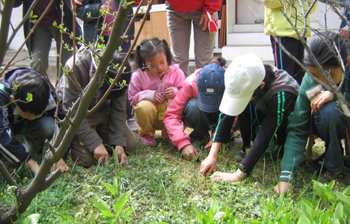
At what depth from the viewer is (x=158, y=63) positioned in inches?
116

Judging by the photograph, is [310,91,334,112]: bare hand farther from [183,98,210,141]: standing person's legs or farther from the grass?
[183,98,210,141]: standing person's legs

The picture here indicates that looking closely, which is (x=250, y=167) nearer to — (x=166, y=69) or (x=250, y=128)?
(x=250, y=128)

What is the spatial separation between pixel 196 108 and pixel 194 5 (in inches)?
46.2

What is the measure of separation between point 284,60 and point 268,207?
5.24 ft

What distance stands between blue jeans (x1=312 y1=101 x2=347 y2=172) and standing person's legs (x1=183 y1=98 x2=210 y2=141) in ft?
2.97

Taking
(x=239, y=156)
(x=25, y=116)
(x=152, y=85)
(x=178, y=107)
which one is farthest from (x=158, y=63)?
(x=25, y=116)

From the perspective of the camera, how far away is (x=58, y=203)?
2.01m

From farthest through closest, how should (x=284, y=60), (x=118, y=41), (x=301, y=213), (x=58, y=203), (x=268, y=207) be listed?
(x=284, y=60)
(x=58, y=203)
(x=268, y=207)
(x=301, y=213)
(x=118, y=41)

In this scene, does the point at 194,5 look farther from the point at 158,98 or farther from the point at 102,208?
the point at 102,208

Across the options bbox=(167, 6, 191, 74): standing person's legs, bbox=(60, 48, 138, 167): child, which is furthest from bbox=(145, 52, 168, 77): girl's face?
bbox=(167, 6, 191, 74): standing person's legs

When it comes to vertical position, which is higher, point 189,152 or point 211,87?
point 211,87

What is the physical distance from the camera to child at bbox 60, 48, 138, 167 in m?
2.56

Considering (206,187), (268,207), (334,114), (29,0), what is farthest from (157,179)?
(29,0)

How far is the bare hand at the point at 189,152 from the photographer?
264 centimetres
